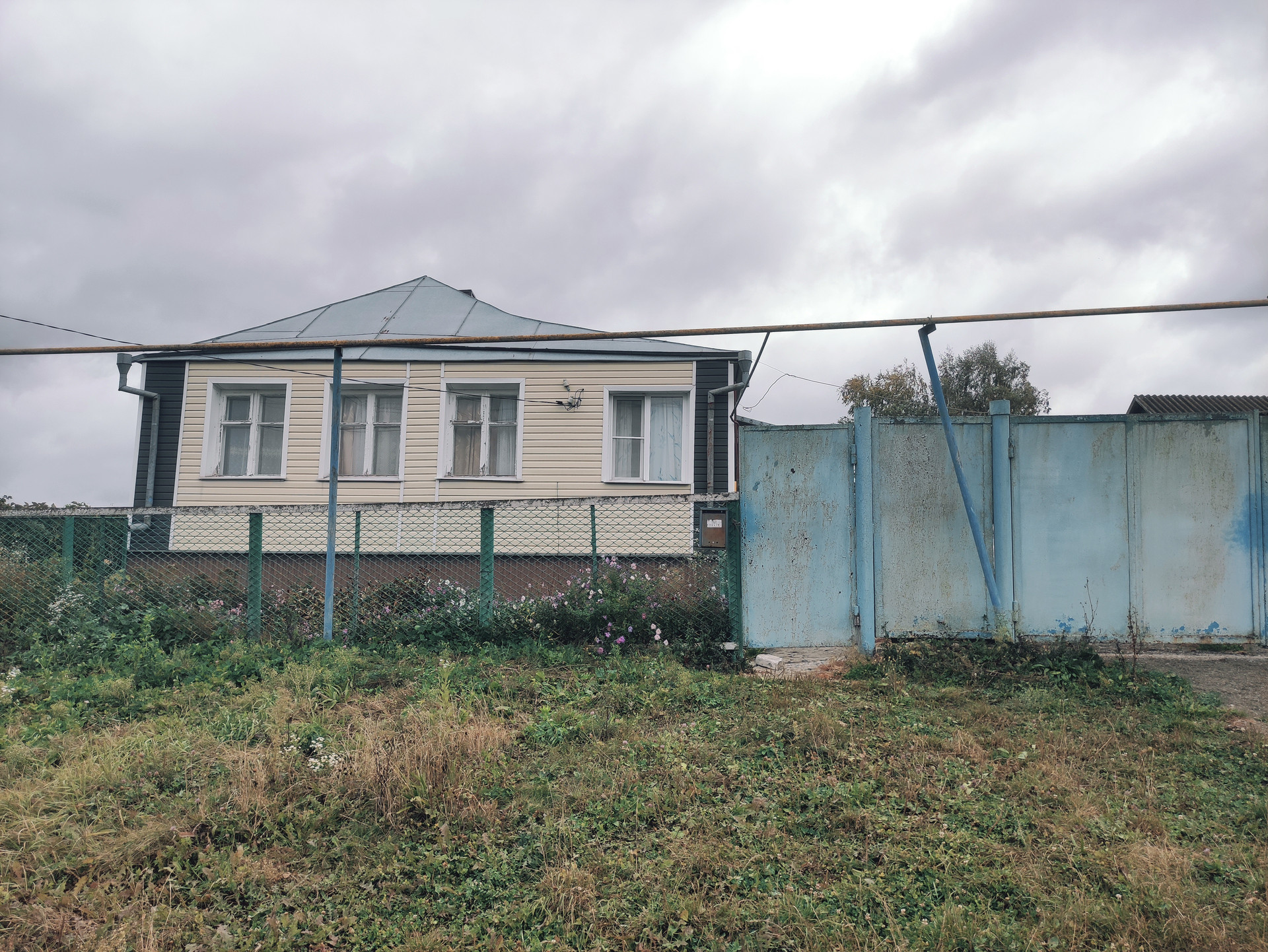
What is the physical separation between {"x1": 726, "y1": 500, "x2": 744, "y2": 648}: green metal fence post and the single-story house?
4473 mm

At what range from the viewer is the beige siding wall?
11.2 m

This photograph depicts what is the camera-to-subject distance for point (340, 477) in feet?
37.5

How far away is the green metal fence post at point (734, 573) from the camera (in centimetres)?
632

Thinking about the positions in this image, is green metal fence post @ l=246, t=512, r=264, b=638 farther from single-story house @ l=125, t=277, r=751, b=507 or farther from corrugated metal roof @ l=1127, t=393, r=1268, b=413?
corrugated metal roof @ l=1127, t=393, r=1268, b=413

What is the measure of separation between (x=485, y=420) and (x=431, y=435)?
2.75 ft

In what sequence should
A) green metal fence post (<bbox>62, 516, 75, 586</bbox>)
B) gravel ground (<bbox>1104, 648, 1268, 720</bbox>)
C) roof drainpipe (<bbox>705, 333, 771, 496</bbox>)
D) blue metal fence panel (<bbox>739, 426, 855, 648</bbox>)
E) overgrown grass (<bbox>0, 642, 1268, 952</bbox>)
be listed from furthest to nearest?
roof drainpipe (<bbox>705, 333, 771, 496</bbox>) < green metal fence post (<bbox>62, 516, 75, 586</bbox>) < blue metal fence panel (<bbox>739, 426, 855, 648</bbox>) < gravel ground (<bbox>1104, 648, 1268, 720</bbox>) < overgrown grass (<bbox>0, 642, 1268, 952</bbox>)

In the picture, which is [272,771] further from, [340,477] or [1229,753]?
[340,477]

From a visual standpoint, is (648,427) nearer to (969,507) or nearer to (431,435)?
(431,435)

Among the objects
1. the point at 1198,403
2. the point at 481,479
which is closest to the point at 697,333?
the point at 481,479

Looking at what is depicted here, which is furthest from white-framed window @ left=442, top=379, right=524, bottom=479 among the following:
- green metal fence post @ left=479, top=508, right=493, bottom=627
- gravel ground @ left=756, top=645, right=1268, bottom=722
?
gravel ground @ left=756, top=645, right=1268, bottom=722

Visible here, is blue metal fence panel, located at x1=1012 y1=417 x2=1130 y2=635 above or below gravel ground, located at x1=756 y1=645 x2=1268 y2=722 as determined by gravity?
above

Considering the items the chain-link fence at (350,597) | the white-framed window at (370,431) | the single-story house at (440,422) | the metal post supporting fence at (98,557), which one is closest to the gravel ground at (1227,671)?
the chain-link fence at (350,597)

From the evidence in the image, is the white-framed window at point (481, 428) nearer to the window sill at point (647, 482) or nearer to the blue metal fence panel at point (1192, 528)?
the window sill at point (647, 482)

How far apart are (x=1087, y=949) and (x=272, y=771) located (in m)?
3.69
